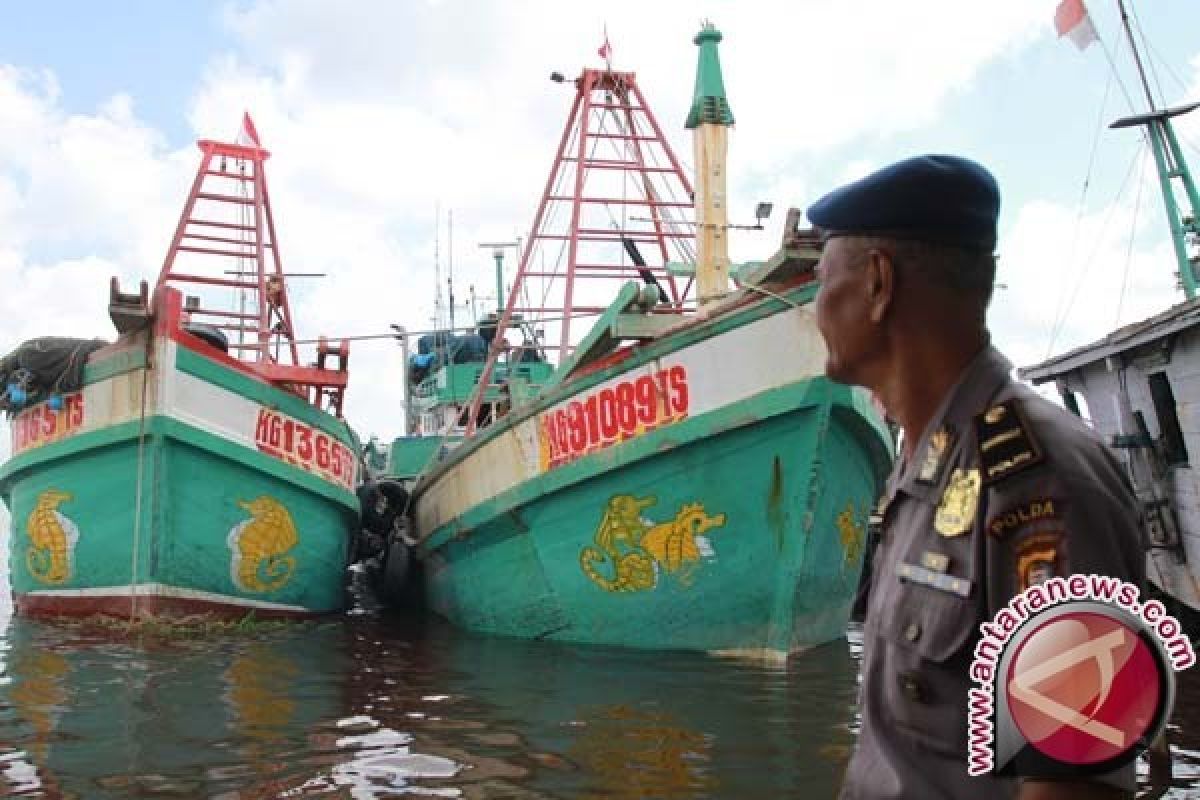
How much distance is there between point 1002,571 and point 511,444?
743 centimetres

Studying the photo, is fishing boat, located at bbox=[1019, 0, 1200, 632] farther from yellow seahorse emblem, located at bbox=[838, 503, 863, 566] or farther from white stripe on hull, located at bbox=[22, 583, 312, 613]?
white stripe on hull, located at bbox=[22, 583, 312, 613]

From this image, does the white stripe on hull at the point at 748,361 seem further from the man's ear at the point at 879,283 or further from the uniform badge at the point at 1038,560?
the uniform badge at the point at 1038,560

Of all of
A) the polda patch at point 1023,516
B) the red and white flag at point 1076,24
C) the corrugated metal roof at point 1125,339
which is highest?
the red and white flag at point 1076,24

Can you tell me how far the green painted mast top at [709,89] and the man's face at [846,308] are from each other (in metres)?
7.37

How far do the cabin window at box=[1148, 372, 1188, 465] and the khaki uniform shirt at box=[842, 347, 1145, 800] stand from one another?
9.83 metres

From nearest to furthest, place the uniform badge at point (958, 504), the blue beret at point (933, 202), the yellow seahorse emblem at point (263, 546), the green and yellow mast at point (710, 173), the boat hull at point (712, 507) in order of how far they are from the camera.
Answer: the uniform badge at point (958, 504)
the blue beret at point (933, 202)
the boat hull at point (712, 507)
the green and yellow mast at point (710, 173)
the yellow seahorse emblem at point (263, 546)

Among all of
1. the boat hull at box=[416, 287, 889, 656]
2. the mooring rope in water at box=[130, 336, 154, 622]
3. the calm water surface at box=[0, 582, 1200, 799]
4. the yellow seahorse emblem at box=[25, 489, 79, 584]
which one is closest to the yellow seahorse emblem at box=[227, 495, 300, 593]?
the mooring rope in water at box=[130, 336, 154, 622]

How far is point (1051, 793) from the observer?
1053 mm

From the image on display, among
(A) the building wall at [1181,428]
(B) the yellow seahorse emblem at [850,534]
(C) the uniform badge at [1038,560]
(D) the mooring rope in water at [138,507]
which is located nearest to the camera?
(C) the uniform badge at [1038,560]

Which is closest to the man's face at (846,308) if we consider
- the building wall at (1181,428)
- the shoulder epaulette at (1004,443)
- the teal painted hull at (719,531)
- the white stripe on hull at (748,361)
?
the shoulder epaulette at (1004,443)

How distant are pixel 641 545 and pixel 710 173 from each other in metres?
3.19

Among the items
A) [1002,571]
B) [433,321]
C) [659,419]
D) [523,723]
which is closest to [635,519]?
[659,419]

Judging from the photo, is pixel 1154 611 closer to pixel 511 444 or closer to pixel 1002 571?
pixel 1002 571

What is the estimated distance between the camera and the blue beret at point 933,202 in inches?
53.1
